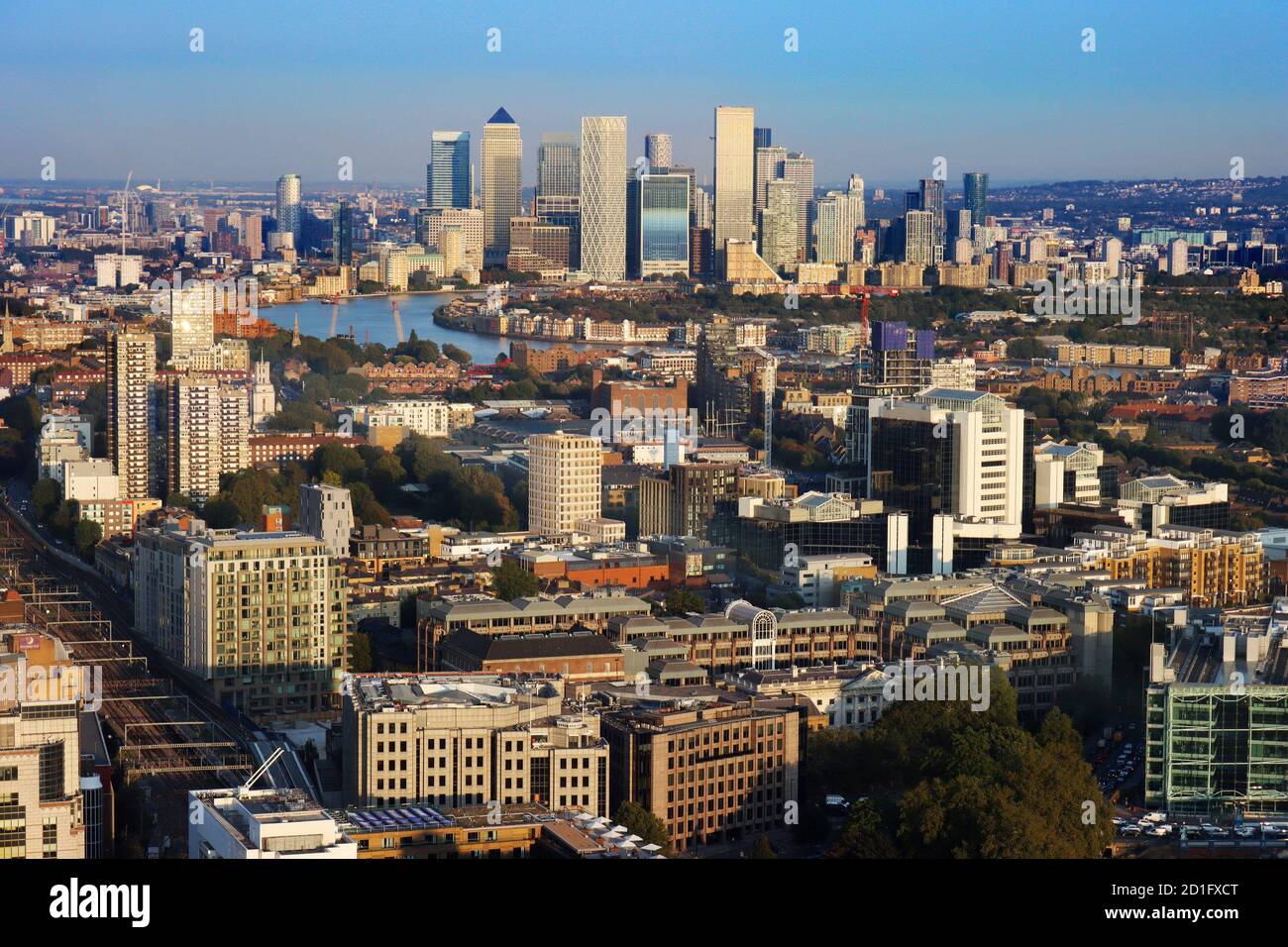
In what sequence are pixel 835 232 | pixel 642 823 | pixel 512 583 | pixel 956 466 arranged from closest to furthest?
pixel 642 823, pixel 512 583, pixel 956 466, pixel 835 232

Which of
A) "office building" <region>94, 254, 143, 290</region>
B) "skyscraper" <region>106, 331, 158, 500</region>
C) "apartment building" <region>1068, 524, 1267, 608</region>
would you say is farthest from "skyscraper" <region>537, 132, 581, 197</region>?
"apartment building" <region>1068, 524, 1267, 608</region>

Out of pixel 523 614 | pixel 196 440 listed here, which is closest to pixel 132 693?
pixel 523 614

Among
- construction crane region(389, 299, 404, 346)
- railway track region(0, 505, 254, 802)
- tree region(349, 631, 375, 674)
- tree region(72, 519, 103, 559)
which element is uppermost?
construction crane region(389, 299, 404, 346)

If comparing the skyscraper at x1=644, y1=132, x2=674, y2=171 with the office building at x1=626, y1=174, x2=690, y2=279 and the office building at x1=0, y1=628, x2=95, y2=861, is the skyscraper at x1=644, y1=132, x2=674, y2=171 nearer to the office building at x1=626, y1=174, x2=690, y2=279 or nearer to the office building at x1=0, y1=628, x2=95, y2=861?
the office building at x1=626, y1=174, x2=690, y2=279

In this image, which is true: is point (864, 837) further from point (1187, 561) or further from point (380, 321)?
point (380, 321)
